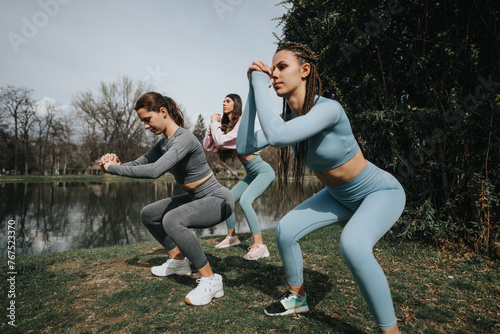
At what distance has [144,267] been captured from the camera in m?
3.26

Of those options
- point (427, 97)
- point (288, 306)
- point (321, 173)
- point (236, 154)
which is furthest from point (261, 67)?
point (427, 97)

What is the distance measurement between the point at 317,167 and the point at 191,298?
155cm

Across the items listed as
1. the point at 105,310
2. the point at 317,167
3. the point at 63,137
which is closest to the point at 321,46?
the point at 317,167

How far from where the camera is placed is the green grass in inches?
76.9

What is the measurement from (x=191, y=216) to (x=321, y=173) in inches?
50.5

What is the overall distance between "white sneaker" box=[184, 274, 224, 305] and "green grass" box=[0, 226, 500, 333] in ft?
0.25

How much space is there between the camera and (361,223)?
66.0 inches

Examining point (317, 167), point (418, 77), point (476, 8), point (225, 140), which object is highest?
point (476, 8)

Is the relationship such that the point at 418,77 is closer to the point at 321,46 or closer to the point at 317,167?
the point at 321,46

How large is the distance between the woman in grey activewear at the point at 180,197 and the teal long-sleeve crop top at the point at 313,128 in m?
0.88

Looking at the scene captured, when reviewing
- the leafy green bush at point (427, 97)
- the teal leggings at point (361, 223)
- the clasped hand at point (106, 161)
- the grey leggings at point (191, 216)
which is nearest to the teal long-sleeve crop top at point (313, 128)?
the teal leggings at point (361, 223)

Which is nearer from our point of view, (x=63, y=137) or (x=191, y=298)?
(x=191, y=298)

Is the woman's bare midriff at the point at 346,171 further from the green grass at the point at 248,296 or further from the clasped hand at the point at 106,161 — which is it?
the clasped hand at the point at 106,161

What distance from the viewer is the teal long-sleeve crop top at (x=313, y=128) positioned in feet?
5.28
